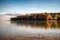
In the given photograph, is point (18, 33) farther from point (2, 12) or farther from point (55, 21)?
point (55, 21)

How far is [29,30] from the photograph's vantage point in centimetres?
244

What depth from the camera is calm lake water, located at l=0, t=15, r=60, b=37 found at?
2.40 metres

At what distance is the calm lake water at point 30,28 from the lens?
2400 millimetres

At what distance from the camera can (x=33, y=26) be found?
2471mm

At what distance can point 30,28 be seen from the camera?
2455mm

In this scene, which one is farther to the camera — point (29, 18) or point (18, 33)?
point (29, 18)

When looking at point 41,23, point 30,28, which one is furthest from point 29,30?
point 41,23

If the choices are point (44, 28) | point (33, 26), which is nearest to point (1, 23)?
point (33, 26)

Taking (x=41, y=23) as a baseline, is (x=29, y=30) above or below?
below

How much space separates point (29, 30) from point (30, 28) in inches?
1.6

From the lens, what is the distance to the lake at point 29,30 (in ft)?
7.75

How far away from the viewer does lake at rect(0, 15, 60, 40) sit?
2.36 meters

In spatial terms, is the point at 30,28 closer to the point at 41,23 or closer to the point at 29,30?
the point at 29,30

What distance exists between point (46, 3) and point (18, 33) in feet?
2.47
